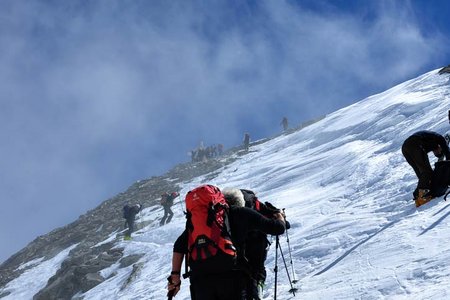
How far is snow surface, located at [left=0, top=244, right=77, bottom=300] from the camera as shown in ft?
86.4

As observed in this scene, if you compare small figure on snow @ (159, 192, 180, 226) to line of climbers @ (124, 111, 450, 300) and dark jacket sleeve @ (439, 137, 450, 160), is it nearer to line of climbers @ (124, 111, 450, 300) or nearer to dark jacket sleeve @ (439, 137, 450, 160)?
dark jacket sleeve @ (439, 137, 450, 160)

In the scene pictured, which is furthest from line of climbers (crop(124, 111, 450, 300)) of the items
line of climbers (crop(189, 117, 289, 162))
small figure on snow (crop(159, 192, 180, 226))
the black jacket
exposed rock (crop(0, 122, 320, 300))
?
line of climbers (crop(189, 117, 289, 162))

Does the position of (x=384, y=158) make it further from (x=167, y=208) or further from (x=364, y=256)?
(x=167, y=208)

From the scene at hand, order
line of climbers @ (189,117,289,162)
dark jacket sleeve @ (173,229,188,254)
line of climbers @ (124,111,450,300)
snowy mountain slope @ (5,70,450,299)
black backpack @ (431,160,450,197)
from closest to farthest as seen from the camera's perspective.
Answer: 1. line of climbers @ (124,111,450,300)
2. dark jacket sleeve @ (173,229,188,254)
3. snowy mountain slope @ (5,70,450,299)
4. black backpack @ (431,160,450,197)
5. line of climbers @ (189,117,289,162)

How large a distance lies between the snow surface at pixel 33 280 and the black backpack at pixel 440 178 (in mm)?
22601

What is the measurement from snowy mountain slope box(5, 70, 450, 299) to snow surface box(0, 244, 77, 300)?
1.12 ft

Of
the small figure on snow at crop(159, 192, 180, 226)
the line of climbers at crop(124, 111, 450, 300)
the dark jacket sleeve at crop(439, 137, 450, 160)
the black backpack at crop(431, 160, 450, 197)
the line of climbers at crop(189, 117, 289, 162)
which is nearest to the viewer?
the line of climbers at crop(124, 111, 450, 300)

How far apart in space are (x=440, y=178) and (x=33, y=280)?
26.2m

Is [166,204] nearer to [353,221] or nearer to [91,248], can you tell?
[91,248]

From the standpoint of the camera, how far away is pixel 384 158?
17.5 meters

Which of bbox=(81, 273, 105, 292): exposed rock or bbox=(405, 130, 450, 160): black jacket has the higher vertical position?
bbox=(405, 130, 450, 160): black jacket

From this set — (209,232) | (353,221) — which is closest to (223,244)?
(209,232)

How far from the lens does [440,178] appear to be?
27.8ft

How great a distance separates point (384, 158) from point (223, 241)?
47.3 ft
